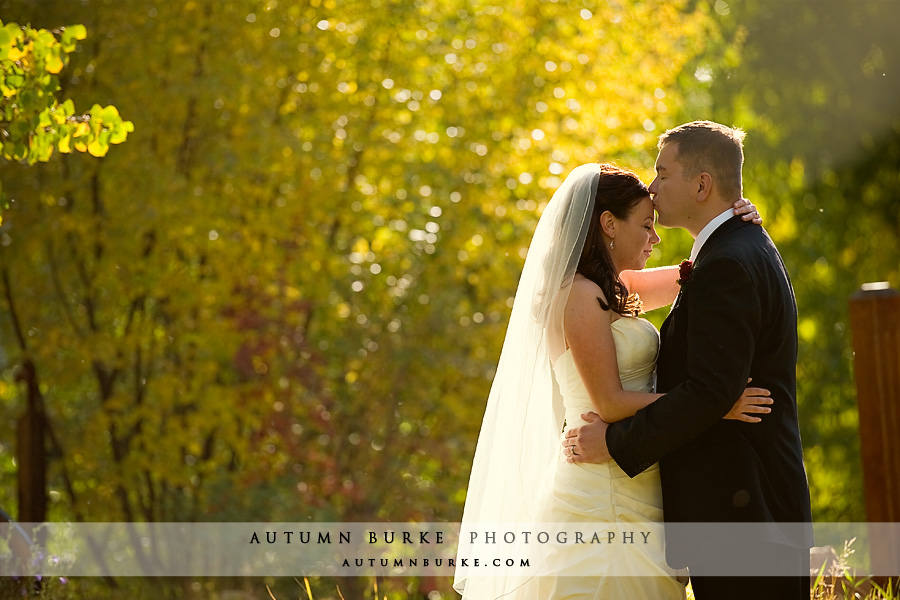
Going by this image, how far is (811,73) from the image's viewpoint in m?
Result: 11.3

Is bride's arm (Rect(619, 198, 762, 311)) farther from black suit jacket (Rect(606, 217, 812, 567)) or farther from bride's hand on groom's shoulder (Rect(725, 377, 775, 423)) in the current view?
bride's hand on groom's shoulder (Rect(725, 377, 775, 423))

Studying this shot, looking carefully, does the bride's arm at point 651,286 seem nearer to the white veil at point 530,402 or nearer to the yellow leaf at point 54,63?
the white veil at point 530,402

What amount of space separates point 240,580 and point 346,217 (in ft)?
8.51

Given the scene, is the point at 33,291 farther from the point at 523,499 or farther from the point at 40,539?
the point at 523,499

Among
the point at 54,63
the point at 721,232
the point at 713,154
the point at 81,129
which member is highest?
the point at 54,63

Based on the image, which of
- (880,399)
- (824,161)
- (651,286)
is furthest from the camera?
(824,161)

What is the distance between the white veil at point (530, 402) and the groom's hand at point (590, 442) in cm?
18

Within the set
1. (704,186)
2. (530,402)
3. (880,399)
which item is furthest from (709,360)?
(880,399)

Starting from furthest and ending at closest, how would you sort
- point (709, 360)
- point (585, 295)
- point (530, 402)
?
point (530, 402), point (585, 295), point (709, 360)

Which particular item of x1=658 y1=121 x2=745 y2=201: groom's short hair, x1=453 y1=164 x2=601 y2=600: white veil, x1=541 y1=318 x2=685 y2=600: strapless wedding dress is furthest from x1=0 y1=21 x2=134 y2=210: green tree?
x1=658 y1=121 x2=745 y2=201: groom's short hair

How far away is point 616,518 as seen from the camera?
304 centimetres

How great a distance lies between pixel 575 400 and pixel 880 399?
8.15 ft

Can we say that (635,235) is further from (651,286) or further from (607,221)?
(651,286)

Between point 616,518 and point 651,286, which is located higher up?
point 651,286
